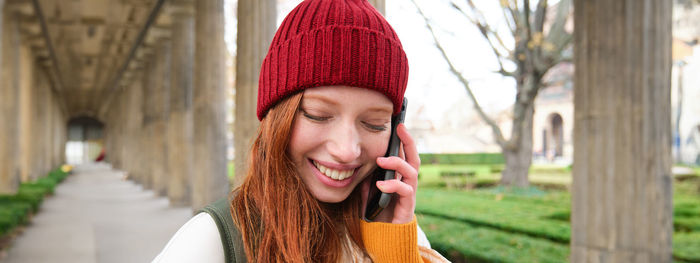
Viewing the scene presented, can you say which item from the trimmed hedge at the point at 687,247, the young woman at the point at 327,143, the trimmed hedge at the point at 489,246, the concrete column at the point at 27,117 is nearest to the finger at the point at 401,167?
the young woman at the point at 327,143

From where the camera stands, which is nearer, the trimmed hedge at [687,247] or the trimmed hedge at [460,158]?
the trimmed hedge at [687,247]

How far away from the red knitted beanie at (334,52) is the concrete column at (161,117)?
14.7 meters

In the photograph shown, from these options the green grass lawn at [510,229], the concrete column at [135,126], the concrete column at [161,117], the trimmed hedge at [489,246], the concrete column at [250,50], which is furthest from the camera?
the concrete column at [135,126]

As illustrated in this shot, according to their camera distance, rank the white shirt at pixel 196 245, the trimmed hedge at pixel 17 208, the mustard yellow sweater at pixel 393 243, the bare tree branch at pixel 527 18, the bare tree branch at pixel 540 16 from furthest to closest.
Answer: the bare tree branch at pixel 540 16 → the bare tree branch at pixel 527 18 → the trimmed hedge at pixel 17 208 → the mustard yellow sweater at pixel 393 243 → the white shirt at pixel 196 245

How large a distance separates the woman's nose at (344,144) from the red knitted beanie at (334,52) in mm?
131

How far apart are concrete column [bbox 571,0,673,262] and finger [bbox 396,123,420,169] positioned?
129 inches

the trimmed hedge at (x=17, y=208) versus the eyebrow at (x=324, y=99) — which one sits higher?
the eyebrow at (x=324, y=99)

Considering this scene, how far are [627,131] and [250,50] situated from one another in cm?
430

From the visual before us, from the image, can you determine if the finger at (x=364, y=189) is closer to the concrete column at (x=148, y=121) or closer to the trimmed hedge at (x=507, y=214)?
the trimmed hedge at (x=507, y=214)

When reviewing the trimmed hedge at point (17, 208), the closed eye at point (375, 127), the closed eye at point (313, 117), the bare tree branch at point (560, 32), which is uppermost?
the bare tree branch at point (560, 32)

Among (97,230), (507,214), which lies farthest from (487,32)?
(97,230)

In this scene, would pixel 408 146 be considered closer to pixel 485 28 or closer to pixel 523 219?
pixel 523 219

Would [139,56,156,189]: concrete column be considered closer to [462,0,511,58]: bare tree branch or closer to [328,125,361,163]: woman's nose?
[462,0,511,58]: bare tree branch

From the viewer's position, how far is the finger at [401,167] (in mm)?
1384
